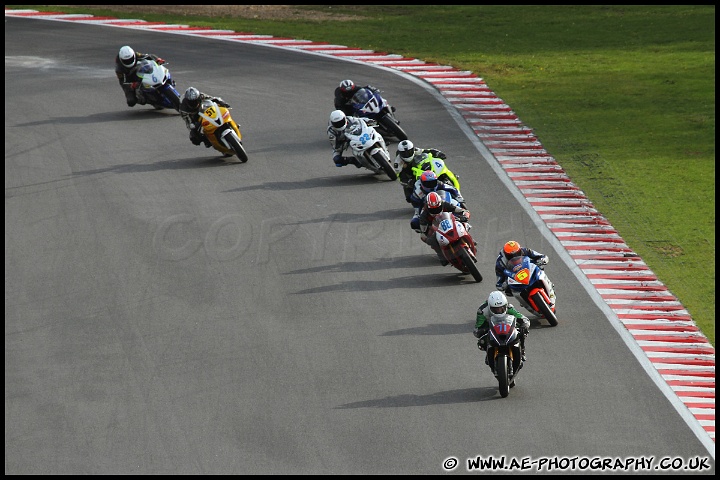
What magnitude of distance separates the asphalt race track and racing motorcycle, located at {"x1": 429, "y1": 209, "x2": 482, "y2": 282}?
40 centimetres

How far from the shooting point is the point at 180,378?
17141 millimetres

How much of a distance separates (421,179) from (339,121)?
13.8 ft

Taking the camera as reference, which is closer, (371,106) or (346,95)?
(371,106)

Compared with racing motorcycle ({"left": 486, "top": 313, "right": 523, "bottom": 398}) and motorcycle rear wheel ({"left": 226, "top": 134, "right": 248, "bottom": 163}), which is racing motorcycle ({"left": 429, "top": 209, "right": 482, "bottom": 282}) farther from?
motorcycle rear wheel ({"left": 226, "top": 134, "right": 248, "bottom": 163})

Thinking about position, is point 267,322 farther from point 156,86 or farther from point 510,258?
point 156,86

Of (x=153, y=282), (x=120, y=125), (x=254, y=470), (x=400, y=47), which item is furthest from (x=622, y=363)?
(x=400, y=47)

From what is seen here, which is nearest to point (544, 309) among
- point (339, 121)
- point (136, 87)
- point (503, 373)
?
point (503, 373)

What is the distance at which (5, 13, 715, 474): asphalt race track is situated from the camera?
15086 millimetres

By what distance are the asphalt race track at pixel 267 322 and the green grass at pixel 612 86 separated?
236 centimetres

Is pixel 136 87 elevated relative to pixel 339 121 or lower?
elevated

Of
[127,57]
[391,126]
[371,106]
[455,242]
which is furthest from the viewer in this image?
[127,57]

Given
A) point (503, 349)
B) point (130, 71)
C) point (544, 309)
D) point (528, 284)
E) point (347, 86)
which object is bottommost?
point (544, 309)

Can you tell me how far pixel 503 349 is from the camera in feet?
51.2

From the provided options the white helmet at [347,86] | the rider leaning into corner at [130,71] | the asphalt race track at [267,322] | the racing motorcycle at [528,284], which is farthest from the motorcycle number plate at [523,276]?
the rider leaning into corner at [130,71]
